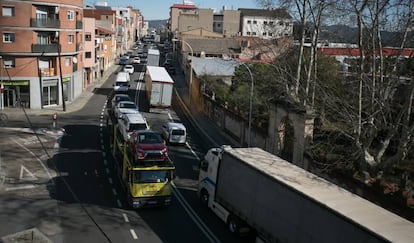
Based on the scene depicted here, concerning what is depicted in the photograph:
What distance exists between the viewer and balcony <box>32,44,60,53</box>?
142 ft

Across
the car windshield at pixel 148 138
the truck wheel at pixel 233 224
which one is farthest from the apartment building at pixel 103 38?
the truck wheel at pixel 233 224

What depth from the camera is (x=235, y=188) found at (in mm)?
17891

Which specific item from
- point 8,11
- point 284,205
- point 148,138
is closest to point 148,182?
point 148,138

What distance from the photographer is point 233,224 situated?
17953 millimetres

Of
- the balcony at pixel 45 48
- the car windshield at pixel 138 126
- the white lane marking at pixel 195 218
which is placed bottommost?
the white lane marking at pixel 195 218

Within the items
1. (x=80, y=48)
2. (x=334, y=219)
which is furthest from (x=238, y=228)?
(x=80, y=48)

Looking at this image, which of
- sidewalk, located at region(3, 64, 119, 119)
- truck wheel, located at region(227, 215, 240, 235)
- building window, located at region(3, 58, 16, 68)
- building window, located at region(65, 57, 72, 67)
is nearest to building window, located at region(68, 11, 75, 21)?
building window, located at region(65, 57, 72, 67)

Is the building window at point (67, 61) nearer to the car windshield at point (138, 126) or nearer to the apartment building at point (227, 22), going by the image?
the car windshield at point (138, 126)

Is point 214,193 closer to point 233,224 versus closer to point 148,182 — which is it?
point 233,224

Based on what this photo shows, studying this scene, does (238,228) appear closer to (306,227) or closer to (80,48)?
(306,227)

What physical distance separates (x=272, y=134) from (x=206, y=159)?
7936 mm

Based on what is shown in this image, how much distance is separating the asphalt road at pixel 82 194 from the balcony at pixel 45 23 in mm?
11078

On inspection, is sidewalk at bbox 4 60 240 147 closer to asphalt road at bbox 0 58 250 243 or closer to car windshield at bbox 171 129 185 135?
asphalt road at bbox 0 58 250 243

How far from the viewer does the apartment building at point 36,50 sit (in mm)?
42188
